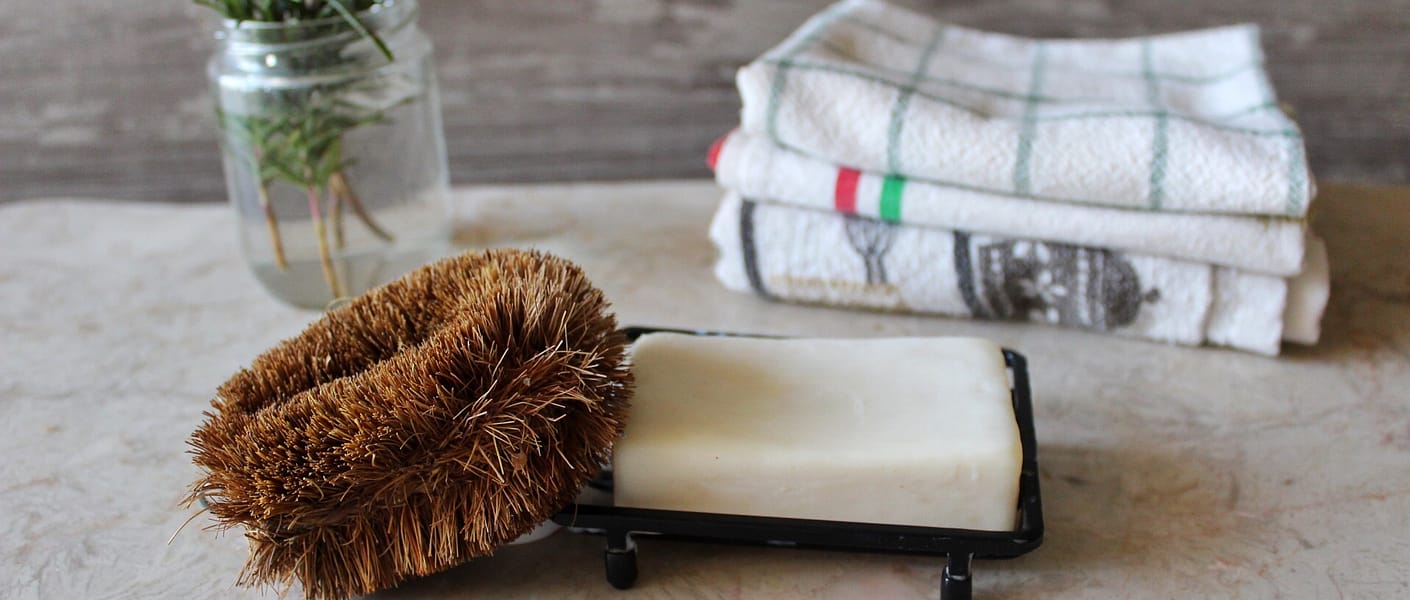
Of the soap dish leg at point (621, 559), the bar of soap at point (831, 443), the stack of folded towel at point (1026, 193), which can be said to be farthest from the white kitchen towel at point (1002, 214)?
the soap dish leg at point (621, 559)

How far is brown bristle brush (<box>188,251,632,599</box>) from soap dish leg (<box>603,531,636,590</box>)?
1.3 inches

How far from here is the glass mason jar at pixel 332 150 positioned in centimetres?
65

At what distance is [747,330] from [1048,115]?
210 millimetres

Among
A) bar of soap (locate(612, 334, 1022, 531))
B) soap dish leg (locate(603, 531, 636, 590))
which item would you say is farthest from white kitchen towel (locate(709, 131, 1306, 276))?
soap dish leg (locate(603, 531, 636, 590))

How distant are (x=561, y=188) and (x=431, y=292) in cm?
41

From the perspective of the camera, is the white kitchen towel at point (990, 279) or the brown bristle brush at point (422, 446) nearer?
the brown bristle brush at point (422, 446)

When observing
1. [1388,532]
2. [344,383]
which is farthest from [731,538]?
[1388,532]

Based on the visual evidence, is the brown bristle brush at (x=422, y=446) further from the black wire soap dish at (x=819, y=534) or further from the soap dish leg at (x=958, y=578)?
the soap dish leg at (x=958, y=578)

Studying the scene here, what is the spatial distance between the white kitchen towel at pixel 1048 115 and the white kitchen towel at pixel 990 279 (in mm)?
39

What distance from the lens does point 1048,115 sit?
624mm

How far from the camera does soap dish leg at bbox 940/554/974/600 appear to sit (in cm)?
43

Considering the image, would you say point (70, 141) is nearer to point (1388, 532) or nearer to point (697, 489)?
point (697, 489)

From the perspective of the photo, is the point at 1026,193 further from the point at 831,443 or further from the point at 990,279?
the point at 831,443

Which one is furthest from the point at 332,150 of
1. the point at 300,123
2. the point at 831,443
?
the point at 831,443
